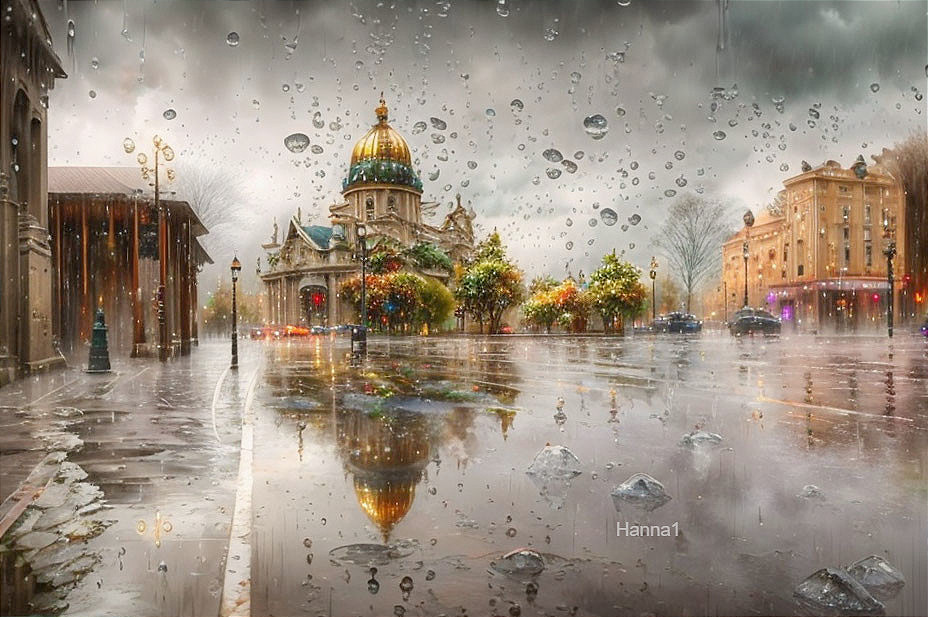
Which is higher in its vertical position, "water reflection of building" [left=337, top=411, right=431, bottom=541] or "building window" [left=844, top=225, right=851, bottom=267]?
"building window" [left=844, top=225, right=851, bottom=267]

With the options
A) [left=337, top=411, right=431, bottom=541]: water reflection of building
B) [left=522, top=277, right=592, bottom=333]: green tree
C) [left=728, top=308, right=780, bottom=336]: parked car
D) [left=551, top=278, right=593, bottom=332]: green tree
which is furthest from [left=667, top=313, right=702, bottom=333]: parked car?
[left=337, top=411, right=431, bottom=541]: water reflection of building

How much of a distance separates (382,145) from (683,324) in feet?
162

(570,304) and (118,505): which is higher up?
(570,304)

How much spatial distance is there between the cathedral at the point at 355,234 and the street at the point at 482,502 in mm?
62282

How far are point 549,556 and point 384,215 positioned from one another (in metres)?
82.3

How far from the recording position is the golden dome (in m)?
88.8

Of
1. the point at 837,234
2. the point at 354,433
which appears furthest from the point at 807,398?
the point at 837,234

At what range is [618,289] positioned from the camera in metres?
54.4

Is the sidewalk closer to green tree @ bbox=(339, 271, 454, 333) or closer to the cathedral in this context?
green tree @ bbox=(339, 271, 454, 333)

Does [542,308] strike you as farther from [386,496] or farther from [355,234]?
[386,496]

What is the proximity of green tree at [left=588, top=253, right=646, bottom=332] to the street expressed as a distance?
43160 millimetres

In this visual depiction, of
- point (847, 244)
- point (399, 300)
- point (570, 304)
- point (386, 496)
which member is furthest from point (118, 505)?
point (847, 244)

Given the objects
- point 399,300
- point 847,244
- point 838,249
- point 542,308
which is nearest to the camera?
point 542,308

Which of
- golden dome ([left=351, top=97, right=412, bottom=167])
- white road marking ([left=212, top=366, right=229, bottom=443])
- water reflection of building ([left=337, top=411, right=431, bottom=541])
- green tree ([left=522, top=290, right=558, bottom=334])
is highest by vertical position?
golden dome ([left=351, top=97, right=412, bottom=167])
